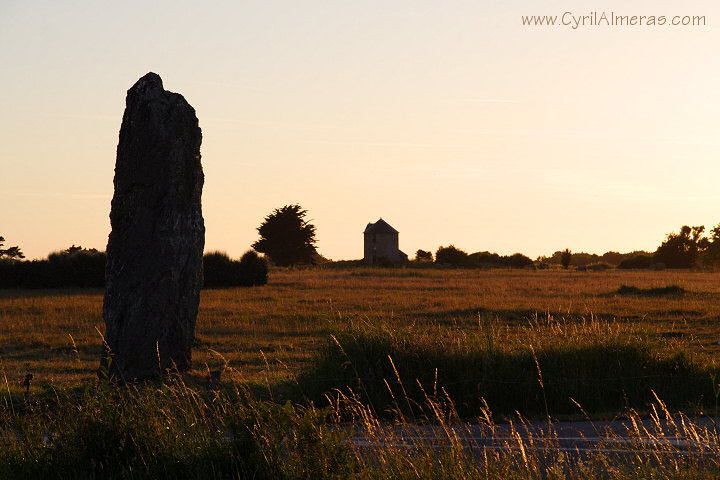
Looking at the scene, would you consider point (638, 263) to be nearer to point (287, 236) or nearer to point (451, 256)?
point (451, 256)

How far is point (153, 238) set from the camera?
49.8 feet

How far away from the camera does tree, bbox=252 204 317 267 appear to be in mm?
86875

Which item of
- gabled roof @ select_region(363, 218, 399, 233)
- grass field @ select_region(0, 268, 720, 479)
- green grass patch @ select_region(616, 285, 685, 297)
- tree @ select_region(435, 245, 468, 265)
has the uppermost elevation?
gabled roof @ select_region(363, 218, 399, 233)

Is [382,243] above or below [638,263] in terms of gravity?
above

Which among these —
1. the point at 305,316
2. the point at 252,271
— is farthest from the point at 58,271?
the point at 305,316

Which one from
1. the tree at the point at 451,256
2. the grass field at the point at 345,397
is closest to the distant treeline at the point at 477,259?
the tree at the point at 451,256

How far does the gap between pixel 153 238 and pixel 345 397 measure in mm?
7627

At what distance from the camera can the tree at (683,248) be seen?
94.8 m

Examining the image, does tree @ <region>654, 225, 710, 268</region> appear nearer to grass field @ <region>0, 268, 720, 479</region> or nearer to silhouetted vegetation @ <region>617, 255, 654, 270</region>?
silhouetted vegetation @ <region>617, 255, 654, 270</region>

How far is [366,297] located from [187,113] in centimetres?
2176

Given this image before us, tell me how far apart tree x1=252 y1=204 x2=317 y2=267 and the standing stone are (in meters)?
70.8

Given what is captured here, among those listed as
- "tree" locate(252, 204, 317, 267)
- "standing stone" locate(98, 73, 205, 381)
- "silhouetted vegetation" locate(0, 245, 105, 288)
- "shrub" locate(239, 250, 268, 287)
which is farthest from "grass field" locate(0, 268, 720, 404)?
"tree" locate(252, 204, 317, 267)

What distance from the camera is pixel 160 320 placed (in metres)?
14.9

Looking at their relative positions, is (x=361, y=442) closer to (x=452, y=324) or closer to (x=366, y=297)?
(x=452, y=324)
